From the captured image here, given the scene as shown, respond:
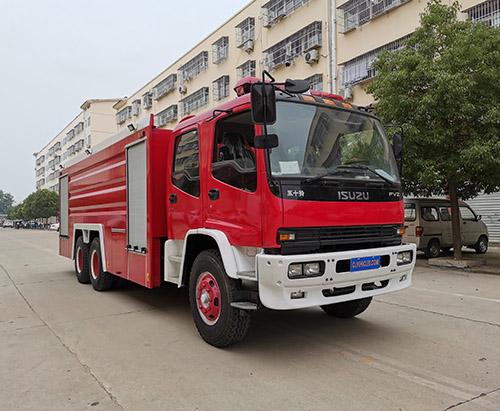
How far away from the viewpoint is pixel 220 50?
1233 inches

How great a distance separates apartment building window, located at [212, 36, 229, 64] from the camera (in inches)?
1209

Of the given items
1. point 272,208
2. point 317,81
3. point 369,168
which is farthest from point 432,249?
point 317,81

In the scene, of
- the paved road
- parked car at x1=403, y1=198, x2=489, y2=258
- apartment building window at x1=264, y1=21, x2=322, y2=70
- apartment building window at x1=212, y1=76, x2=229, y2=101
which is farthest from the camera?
apartment building window at x1=212, y1=76, x2=229, y2=101

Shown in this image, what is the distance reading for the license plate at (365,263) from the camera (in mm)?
4199

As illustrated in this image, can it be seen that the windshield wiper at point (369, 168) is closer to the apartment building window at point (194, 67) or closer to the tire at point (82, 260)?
the tire at point (82, 260)

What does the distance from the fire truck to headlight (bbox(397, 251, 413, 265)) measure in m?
0.01

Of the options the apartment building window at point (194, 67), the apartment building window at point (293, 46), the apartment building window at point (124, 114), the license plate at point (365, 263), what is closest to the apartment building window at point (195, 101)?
the apartment building window at point (194, 67)

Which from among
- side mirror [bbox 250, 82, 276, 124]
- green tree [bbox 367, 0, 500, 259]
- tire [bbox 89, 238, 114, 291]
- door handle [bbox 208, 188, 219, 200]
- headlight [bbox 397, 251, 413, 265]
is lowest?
tire [bbox 89, 238, 114, 291]

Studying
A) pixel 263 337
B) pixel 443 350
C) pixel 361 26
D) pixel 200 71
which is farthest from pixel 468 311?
pixel 200 71

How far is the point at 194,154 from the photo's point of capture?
16.6ft

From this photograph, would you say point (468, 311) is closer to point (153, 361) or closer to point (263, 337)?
point (263, 337)

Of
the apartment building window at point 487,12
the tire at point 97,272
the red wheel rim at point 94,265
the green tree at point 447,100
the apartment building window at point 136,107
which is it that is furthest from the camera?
the apartment building window at point 136,107

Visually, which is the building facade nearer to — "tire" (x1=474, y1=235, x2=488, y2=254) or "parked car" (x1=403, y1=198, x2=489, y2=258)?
"parked car" (x1=403, y1=198, x2=489, y2=258)

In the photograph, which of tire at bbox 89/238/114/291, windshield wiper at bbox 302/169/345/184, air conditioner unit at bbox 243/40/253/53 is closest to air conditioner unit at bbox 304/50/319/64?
air conditioner unit at bbox 243/40/253/53
